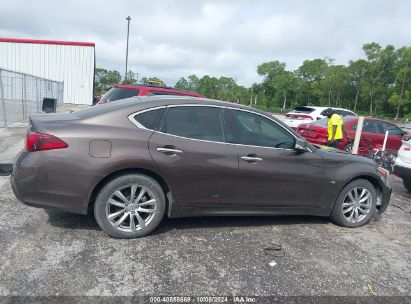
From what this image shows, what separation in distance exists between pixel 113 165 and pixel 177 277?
1295mm

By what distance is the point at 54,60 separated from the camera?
3006cm

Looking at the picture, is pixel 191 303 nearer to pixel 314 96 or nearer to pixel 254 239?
pixel 254 239

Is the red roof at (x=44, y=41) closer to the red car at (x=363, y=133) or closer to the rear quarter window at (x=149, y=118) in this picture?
the red car at (x=363, y=133)

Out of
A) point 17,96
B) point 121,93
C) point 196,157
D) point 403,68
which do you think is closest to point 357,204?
point 196,157

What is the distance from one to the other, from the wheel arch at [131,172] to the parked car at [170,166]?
1cm

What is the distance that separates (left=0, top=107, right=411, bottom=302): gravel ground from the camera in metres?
3.16

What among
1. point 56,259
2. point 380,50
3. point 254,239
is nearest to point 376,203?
point 254,239

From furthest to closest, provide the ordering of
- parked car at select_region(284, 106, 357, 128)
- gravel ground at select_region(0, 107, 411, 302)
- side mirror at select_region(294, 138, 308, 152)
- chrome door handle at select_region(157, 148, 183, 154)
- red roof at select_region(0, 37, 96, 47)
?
1. red roof at select_region(0, 37, 96, 47)
2. parked car at select_region(284, 106, 357, 128)
3. side mirror at select_region(294, 138, 308, 152)
4. chrome door handle at select_region(157, 148, 183, 154)
5. gravel ground at select_region(0, 107, 411, 302)

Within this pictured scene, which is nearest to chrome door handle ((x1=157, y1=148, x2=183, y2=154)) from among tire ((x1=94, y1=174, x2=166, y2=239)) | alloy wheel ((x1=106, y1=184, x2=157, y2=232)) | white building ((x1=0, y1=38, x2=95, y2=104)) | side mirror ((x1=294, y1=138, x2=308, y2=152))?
tire ((x1=94, y1=174, x2=166, y2=239))

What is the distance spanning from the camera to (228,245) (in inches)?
160

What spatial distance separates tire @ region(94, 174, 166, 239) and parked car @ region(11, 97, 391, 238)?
0.01m

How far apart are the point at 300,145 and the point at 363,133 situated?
719 centimetres

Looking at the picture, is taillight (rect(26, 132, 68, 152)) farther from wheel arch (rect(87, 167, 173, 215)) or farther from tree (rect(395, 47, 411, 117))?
tree (rect(395, 47, 411, 117))

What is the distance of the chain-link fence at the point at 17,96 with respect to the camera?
481 inches
